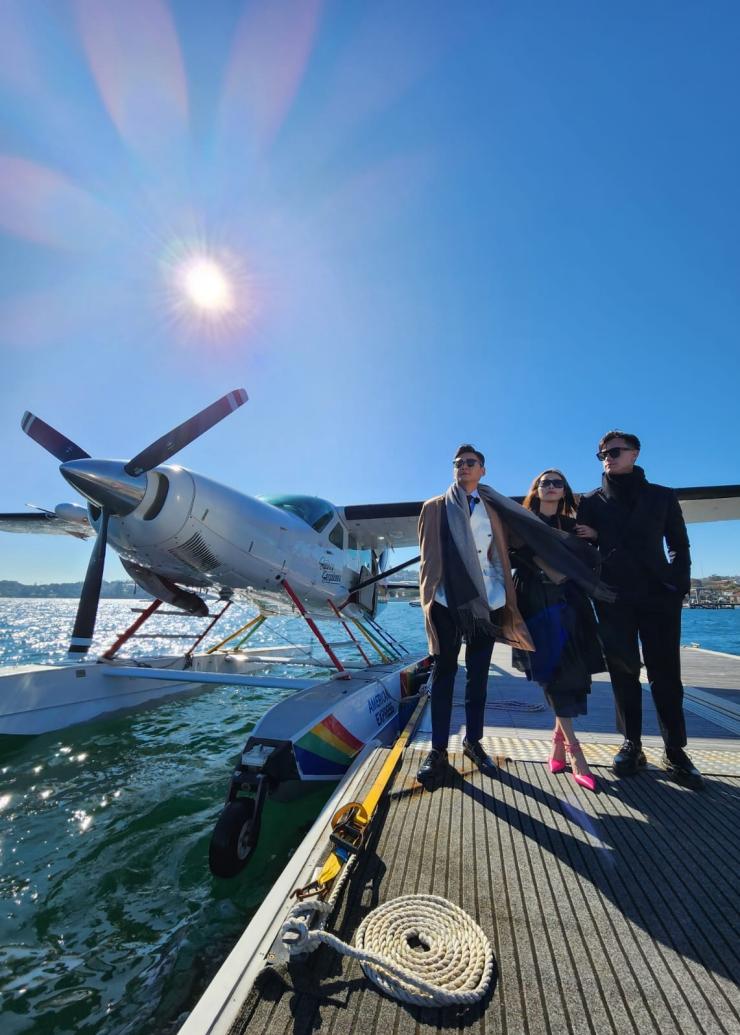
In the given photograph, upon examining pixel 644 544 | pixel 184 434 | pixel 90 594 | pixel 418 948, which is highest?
pixel 184 434

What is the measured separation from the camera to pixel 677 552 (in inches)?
112

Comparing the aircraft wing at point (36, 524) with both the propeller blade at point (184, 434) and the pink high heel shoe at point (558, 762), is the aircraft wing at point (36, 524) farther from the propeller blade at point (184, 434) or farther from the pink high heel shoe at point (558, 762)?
the pink high heel shoe at point (558, 762)

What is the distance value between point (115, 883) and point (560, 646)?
3.40 meters

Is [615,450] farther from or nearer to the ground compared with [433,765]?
farther from the ground

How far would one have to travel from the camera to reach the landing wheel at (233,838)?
2818mm

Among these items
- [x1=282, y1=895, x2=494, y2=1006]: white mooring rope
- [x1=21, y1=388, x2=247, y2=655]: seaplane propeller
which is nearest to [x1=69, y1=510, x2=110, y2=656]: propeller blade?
[x1=21, y1=388, x2=247, y2=655]: seaplane propeller

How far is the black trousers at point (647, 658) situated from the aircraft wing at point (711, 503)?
20.5ft

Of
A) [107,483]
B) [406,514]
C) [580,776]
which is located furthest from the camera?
[406,514]

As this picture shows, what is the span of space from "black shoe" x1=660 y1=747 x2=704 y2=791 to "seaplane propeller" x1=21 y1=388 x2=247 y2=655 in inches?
217

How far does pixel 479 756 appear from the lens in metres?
2.85

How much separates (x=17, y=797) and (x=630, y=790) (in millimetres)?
5381

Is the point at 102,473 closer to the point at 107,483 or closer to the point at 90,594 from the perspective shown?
the point at 107,483

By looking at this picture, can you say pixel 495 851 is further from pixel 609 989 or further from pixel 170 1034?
pixel 170 1034

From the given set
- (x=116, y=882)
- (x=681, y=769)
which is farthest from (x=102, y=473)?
(x=681, y=769)
